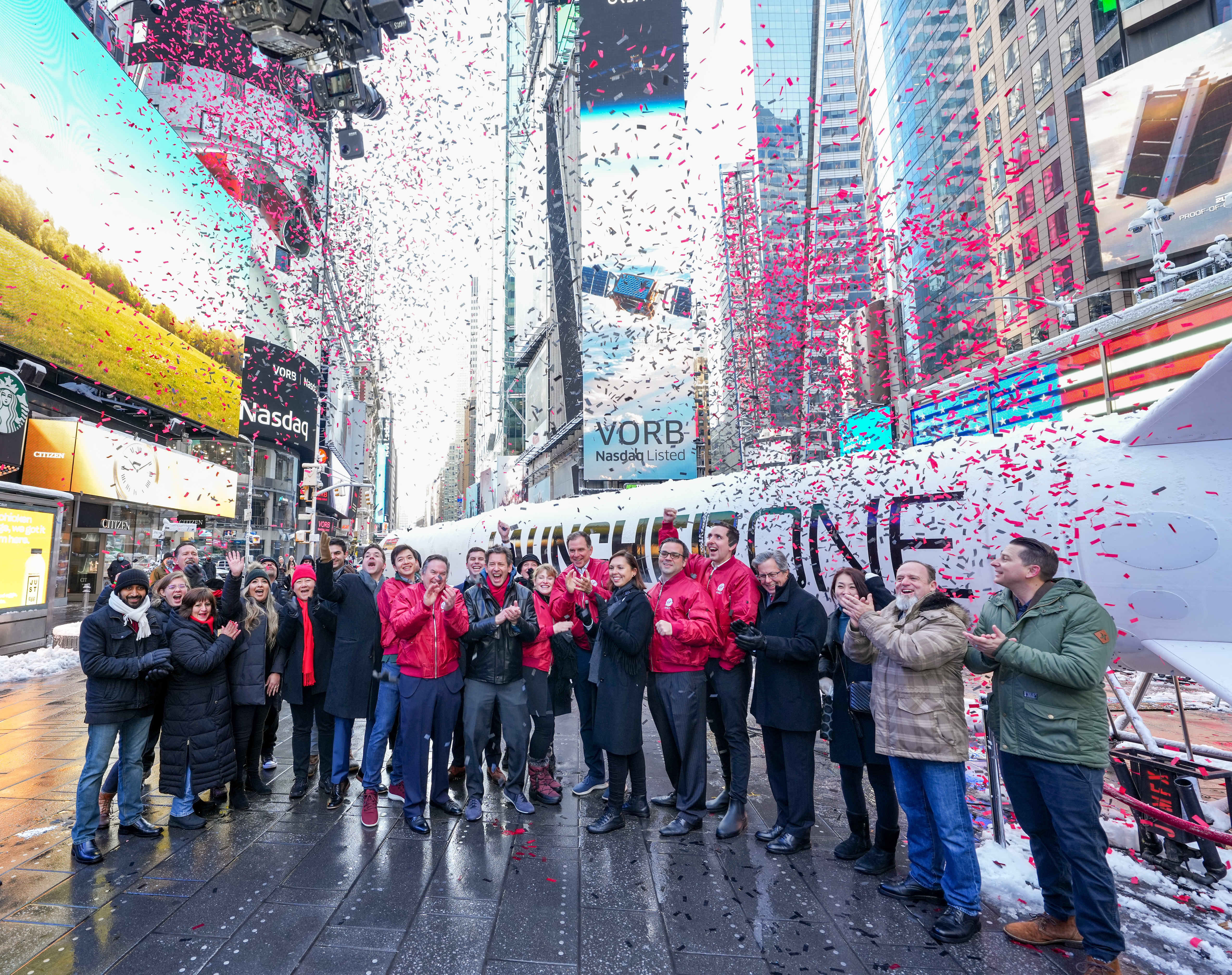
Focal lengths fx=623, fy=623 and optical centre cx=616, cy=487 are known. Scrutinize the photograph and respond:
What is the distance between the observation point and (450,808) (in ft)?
16.9

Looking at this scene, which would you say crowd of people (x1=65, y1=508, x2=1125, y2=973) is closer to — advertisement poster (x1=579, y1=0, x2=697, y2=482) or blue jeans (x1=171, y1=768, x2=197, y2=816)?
blue jeans (x1=171, y1=768, x2=197, y2=816)

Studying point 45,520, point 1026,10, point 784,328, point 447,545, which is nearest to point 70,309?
point 45,520

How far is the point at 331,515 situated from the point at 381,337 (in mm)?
20976

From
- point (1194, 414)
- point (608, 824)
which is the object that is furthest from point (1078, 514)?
point (608, 824)

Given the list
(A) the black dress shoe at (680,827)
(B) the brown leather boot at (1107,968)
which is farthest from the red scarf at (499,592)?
(B) the brown leather boot at (1107,968)

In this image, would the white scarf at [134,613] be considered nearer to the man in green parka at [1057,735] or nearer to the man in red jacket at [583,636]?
the man in red jacket at [583,636]

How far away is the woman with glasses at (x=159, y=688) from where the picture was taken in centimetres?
488

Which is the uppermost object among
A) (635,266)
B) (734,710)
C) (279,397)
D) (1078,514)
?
(635,266)

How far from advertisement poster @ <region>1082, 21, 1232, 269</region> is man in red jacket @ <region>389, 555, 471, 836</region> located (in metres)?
29.1

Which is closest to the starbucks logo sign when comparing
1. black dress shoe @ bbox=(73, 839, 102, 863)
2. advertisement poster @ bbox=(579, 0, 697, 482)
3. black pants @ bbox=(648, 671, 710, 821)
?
black dress shoe @ bbox=(73, 839, 102, 863)

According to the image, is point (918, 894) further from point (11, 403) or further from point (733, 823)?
point (11, 403)

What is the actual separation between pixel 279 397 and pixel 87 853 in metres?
36.9

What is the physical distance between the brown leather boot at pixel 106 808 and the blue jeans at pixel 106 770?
0.68ft

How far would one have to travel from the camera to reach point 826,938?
3.43 meters
